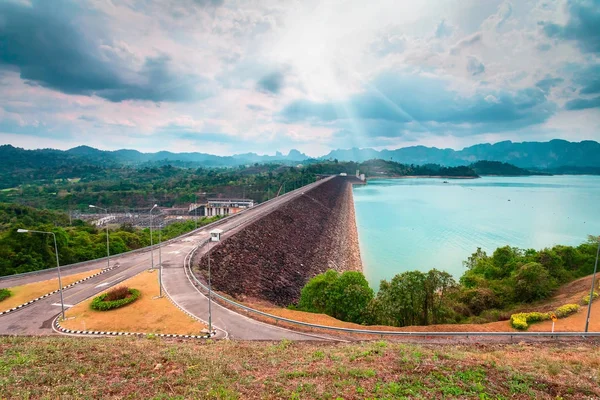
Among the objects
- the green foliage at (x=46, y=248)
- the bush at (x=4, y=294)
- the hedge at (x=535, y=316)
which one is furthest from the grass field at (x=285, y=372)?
the green foliage at (x=46, y=248)

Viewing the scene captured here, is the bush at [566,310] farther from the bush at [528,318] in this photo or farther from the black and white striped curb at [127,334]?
the black and white striped curb at [127,334]

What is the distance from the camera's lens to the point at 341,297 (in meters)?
20.9

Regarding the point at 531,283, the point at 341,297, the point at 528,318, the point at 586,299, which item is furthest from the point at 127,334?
the point at 586,299

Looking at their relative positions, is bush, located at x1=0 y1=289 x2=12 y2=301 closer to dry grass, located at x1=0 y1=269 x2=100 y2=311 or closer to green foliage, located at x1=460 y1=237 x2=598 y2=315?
dry grass, located at x1=0 y1=269 x2=100 y2=311

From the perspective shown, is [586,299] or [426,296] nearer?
[586,299]

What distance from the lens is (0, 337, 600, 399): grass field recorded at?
9195 millimetres

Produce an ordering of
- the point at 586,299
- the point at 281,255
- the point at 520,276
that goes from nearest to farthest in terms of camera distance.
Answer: the point at 586,299, the point at 520,276, the point at 281,255

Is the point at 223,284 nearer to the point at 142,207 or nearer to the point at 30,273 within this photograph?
the point at 30,273

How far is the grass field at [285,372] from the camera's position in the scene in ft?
30.2

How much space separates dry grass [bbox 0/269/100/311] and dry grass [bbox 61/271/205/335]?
4.21 metres

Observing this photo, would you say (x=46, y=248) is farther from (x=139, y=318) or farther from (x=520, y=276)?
(x=520, y=276)

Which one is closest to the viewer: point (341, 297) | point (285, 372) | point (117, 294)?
point (285, 372)

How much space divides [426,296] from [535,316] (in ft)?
19.1

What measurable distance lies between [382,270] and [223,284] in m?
24.1
